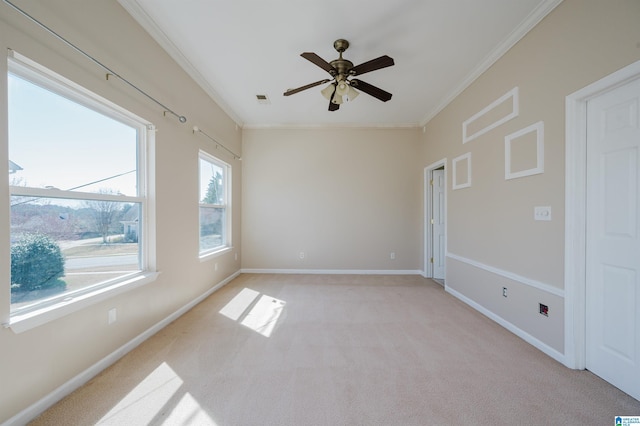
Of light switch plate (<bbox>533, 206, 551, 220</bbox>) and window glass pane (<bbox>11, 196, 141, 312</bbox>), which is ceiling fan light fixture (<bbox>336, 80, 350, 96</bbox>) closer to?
light switch plate (<bbox>533, 206, 551, 220</bbox>)

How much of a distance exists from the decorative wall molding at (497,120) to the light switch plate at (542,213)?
95cm

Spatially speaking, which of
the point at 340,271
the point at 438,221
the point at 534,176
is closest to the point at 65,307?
the point at 534,176

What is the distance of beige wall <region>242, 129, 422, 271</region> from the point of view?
4957mm

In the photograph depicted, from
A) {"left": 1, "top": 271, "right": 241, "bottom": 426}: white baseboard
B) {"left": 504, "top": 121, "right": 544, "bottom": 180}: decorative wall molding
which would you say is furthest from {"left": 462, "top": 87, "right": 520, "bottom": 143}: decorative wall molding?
{"left": 1, "top": 271, "right": 241, "bottom": 426}: white baseboard

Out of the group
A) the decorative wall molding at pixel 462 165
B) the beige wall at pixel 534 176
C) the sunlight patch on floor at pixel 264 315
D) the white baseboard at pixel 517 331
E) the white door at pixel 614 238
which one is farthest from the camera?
the decorative wall molding at pixel 462 165

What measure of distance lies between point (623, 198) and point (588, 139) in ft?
1.61

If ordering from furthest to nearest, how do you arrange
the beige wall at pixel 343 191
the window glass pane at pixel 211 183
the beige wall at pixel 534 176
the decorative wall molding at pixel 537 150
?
the beige wall at pixel 343 191 < the window glass pane at pixel 211 183 < the decorative wall molding at pixel 537 150 < the beige wall at pixel 534 176

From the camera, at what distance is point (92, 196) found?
192 cm

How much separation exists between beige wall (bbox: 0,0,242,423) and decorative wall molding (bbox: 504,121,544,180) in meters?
3.53

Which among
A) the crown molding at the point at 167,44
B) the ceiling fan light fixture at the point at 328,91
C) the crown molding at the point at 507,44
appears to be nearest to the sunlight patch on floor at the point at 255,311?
the ceiling fan light fixture at the point at 328,91

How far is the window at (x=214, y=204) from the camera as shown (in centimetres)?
368

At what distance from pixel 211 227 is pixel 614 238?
4.35m

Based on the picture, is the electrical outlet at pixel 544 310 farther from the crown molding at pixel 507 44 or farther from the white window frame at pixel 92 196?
the white window frame at pixel 92 196

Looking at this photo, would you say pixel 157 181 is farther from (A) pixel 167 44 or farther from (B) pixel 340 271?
(B) pixel 340 271
